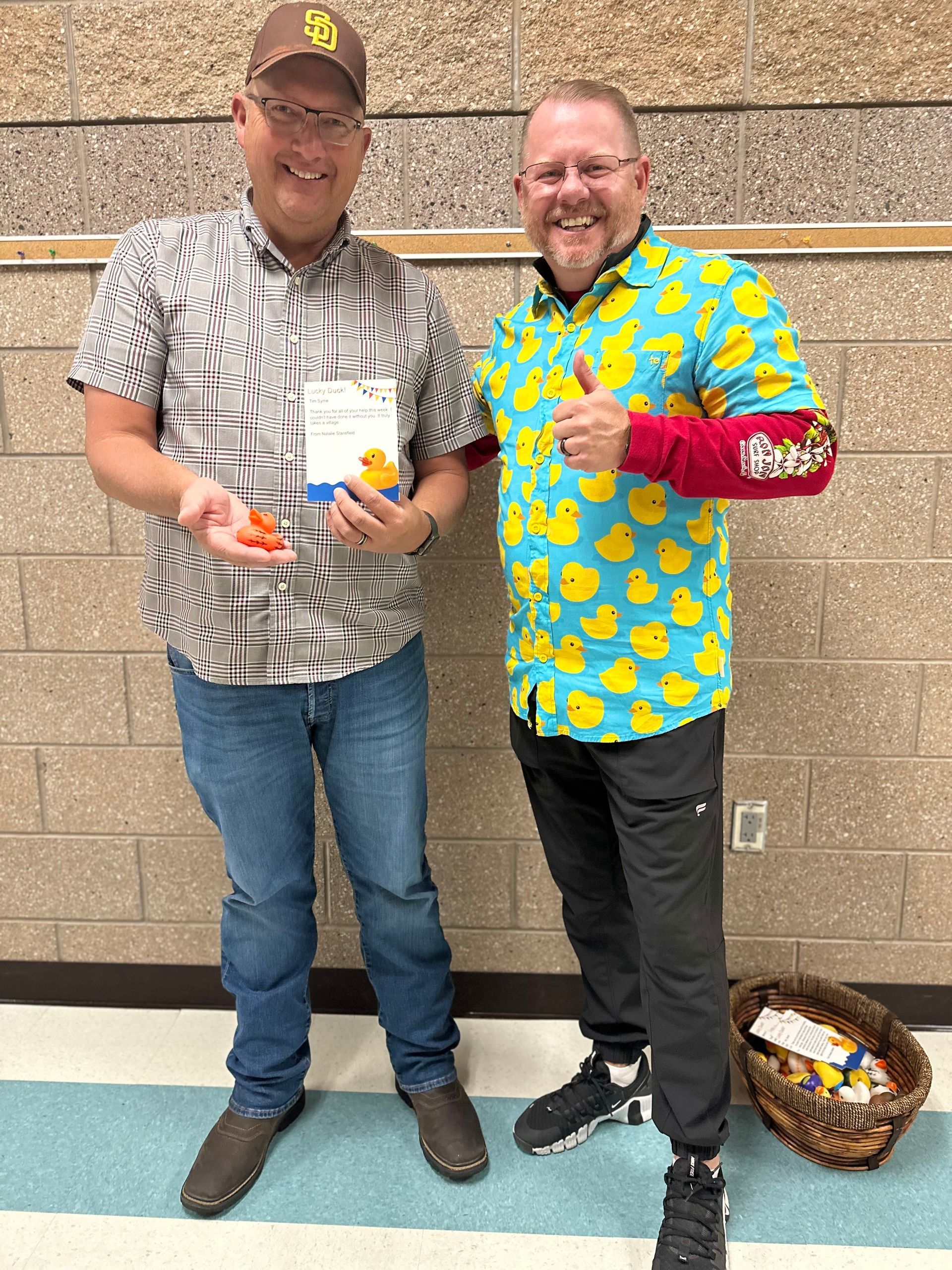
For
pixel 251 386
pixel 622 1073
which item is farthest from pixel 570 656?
pixel 622 1073

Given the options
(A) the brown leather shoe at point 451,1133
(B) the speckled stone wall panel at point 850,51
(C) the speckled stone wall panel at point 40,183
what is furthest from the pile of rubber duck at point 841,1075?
(C) the speckled stone wall panel at point 40,183

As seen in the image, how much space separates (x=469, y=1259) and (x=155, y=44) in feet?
7.38

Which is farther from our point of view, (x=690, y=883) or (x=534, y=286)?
(x=534, y=286)

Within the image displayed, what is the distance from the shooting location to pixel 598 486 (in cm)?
137

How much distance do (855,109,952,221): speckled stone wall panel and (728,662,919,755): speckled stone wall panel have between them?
890 millimetres

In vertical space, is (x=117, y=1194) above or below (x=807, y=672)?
below

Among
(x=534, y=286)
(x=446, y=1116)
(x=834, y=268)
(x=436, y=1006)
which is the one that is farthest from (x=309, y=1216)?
(x=834, y=268)

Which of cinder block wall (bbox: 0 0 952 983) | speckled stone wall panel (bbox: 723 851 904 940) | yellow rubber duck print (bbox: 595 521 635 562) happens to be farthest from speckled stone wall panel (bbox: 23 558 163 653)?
speckled stone wall panel (bbox: 723 851 904 940)

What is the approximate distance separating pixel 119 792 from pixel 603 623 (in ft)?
4.16

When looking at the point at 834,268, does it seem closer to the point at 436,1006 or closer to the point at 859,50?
the point at 859,50

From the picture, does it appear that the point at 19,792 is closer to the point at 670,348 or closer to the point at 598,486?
the point at 598,486

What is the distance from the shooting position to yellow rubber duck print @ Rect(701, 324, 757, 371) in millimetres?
1272

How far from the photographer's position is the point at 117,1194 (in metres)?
1.60

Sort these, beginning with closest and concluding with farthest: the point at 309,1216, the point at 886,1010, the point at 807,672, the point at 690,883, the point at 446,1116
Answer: the point at 690,883 < the point at 309,1216 < the point at 446,1116 < the point at 886,1010 < the point at 807,672
